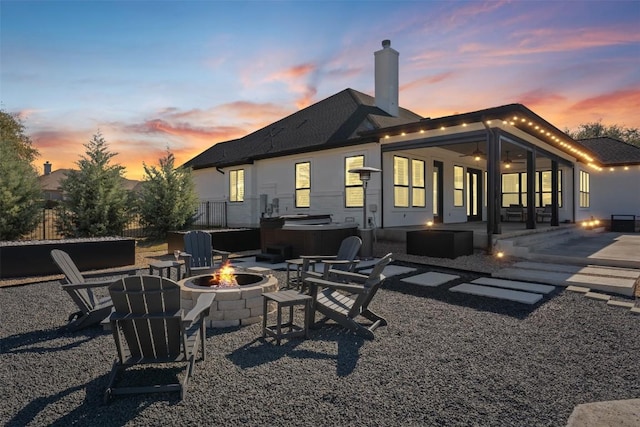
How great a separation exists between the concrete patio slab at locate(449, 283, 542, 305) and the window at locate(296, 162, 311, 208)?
8072mm

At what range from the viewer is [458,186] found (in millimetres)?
15008

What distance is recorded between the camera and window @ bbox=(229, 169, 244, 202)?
54.0 feet

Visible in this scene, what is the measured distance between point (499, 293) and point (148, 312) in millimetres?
5267

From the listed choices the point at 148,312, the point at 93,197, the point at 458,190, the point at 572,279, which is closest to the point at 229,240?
the point at 93,197

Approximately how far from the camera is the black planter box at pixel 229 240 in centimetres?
1020

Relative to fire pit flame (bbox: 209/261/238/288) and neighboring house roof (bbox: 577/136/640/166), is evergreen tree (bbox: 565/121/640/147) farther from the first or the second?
fire pit flame (bbox: 209/261/238/288)

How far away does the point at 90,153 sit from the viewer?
11.1 m

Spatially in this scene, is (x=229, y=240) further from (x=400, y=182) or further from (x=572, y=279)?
(x=572, y=279)

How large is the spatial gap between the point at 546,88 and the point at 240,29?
40.6 feet

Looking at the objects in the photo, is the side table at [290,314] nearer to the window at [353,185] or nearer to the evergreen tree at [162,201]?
the window at [353,185]

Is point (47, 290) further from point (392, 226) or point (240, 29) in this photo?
point (392, 226)

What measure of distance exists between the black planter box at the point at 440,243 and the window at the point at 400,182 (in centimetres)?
277

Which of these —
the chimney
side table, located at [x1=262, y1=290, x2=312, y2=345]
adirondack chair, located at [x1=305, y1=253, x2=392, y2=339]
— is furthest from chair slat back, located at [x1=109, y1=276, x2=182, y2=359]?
the chimney

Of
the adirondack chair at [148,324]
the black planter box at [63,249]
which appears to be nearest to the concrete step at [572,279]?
the adirondack chair at [148,324]
